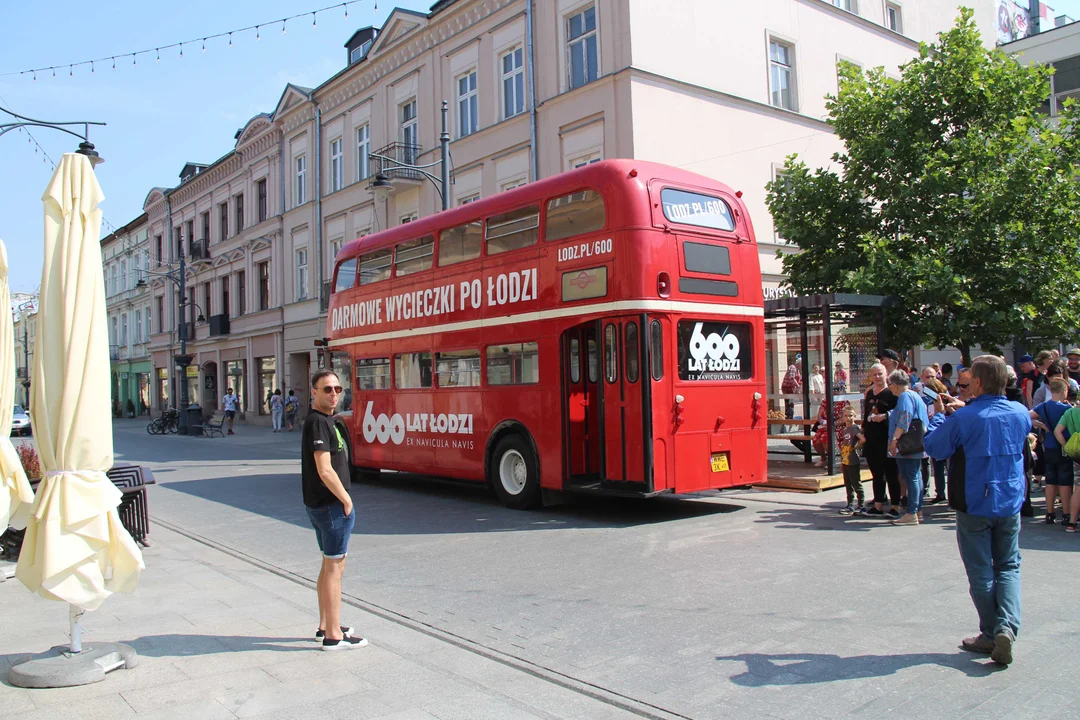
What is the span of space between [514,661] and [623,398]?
493cm

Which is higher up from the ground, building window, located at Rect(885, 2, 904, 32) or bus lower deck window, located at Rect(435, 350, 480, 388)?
building window, located at Rect(885, 2, 904, 32)

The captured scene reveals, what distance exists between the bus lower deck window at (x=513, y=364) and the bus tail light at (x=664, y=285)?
1972mm

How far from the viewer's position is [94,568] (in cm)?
482

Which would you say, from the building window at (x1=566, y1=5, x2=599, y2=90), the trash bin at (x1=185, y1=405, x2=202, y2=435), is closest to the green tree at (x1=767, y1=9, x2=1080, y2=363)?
the building window at (x1=566, y1=5, x2=599, y2=90)

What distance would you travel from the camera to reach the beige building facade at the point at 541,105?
20.3 meters

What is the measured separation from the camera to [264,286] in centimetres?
3731

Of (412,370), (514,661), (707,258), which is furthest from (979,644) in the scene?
(412,370)

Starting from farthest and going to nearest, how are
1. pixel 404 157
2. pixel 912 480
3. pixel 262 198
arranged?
pixel 262 198, pixel 404 157, pixel 912 480

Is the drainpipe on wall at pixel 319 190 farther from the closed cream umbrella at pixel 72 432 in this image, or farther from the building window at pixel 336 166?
the closed cream umbrella at pixel 72 432

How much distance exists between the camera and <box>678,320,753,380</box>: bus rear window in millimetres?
9984

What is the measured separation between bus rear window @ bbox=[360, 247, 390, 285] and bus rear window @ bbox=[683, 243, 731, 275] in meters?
5.86

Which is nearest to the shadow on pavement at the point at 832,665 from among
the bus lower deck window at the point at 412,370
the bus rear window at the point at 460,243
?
the bus rear window at the point at 460,243

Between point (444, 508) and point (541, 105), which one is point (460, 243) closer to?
point (444, 508)

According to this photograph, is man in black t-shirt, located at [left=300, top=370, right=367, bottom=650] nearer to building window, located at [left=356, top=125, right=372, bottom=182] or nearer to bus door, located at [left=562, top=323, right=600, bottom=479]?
bus door, located at [left=562, top=323, right=600, bottom=479]
